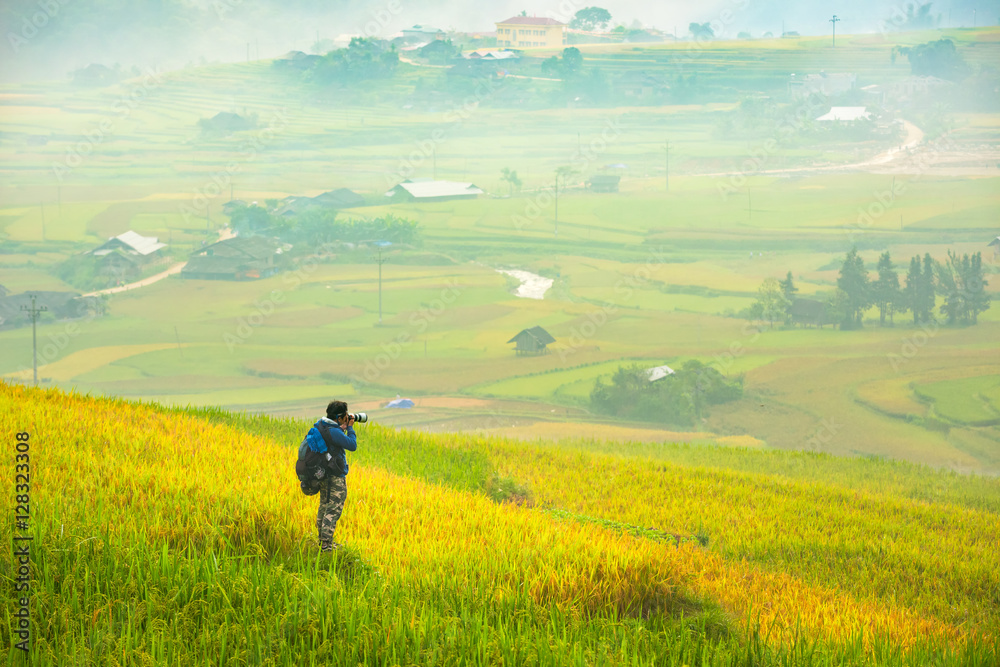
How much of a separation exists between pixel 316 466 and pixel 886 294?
307ft

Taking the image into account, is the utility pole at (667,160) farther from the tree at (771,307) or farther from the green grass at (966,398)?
the green grass at (966,398)

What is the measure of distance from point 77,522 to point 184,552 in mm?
1078

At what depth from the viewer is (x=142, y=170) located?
19438cm

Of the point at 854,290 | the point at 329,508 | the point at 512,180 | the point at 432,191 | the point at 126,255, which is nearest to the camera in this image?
the point at 329,508

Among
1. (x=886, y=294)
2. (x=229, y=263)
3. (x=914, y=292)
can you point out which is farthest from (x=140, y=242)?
(x=914, y=292)

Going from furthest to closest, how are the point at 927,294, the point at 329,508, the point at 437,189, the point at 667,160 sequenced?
the point at 667,160 → the point at 437,189 → the point at 927,294 → the point at 329,508

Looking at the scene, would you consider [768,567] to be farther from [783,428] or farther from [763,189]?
[763,189]

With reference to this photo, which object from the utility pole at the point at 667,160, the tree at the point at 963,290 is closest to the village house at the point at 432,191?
the utility pole at the point at 667,160

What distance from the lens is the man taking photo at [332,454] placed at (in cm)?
740

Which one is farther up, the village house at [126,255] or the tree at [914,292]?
the village house at [126,255]

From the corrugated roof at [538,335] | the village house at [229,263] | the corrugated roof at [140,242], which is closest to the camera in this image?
the corrugated roof at [538,335]

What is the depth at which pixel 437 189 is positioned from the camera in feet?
518

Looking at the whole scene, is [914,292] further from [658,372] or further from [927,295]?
[658,372]

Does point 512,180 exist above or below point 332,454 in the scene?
above
